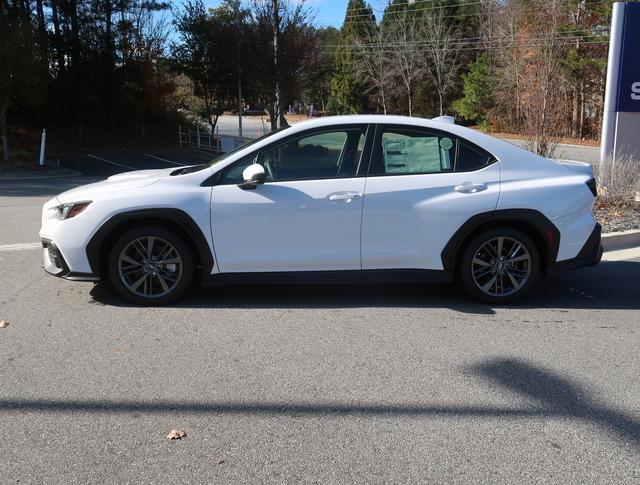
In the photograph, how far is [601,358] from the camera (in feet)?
14.8

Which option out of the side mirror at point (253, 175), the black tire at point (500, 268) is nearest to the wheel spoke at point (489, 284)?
the black tire at point (500, 268)

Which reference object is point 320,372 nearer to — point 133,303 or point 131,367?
point 131,367

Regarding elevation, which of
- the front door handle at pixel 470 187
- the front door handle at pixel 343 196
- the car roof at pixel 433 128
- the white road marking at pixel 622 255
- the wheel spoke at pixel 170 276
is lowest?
the white road marking at pixel 622 255

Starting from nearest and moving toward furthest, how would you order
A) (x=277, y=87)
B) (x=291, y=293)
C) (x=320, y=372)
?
1. (x=320, y=372)
2. (x=291, y=293)
3. (x=277, y=87)

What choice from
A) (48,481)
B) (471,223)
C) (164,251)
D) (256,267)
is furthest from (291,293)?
(48,481)

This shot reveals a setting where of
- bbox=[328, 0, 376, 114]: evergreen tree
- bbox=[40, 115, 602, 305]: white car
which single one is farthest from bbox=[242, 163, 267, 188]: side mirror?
bbox=[328, 0, 376, 114]: evergreen tree

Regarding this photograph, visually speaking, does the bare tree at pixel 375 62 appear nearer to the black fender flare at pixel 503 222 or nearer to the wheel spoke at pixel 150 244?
the black fender flare at pixel 503 222

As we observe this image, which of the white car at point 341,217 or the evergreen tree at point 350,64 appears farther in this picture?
the evergreen tree at point 350,64

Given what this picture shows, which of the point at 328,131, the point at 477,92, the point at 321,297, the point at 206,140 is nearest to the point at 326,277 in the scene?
the point at 321,297

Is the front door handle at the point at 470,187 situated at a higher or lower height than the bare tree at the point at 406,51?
lower

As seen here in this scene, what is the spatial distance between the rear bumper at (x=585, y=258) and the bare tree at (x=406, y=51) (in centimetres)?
4523

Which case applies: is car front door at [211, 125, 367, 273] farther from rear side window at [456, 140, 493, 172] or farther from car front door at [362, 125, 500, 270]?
rear side window at [456, 140, 493, 172]

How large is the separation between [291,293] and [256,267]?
0.71 m

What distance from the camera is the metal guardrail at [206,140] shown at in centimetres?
2867
